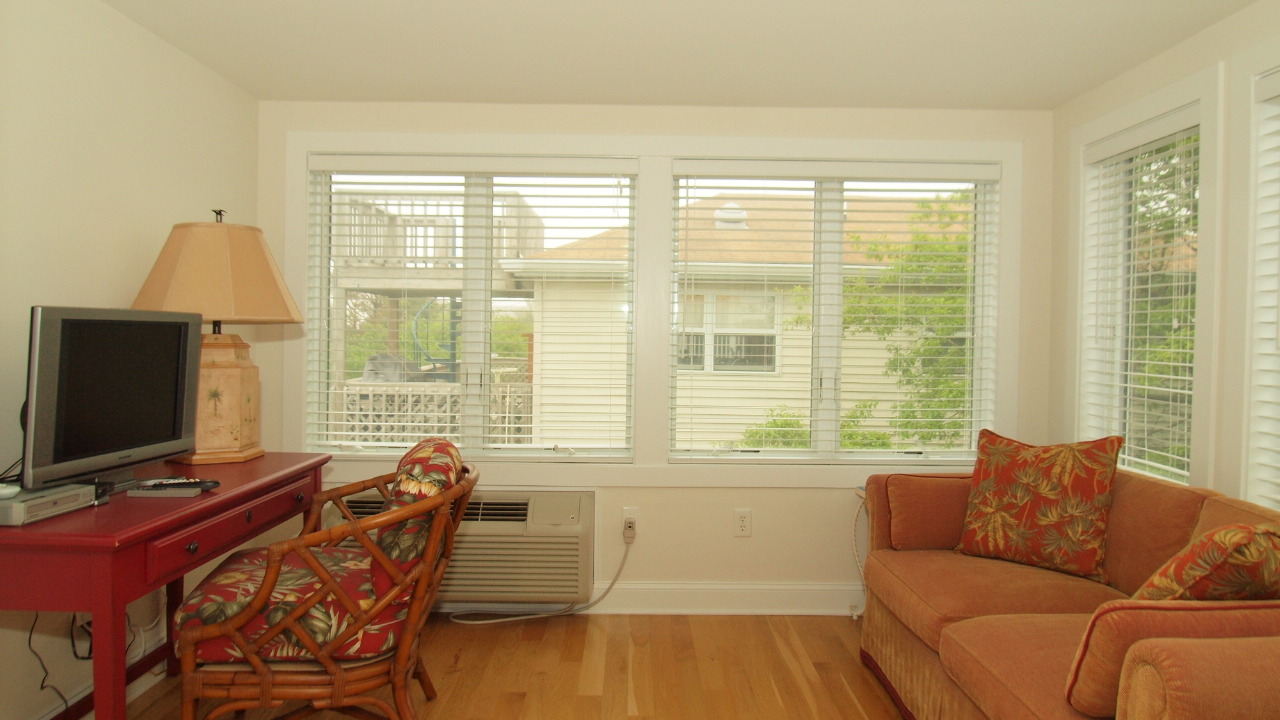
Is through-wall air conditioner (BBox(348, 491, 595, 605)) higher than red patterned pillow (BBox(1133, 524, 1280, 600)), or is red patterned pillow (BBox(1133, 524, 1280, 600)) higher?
red patterned pillow (BBox(1133, 524, 1280, 600))

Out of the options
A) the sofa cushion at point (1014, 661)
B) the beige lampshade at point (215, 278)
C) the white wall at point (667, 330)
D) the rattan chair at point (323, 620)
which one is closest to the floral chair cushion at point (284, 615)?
the rattan chair at point (323, 620)

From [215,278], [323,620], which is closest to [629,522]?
[323,620]

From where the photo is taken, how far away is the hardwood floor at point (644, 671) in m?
2.38

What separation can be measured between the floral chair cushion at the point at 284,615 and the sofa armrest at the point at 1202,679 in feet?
5.75

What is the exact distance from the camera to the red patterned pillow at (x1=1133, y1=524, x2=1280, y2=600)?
4.71 ft

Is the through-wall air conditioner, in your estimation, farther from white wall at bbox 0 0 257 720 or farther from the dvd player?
the dvd player

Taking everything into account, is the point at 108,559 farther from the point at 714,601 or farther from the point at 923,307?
the point at 923,307

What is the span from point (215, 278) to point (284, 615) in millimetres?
1175

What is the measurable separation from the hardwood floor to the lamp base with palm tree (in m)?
0.84

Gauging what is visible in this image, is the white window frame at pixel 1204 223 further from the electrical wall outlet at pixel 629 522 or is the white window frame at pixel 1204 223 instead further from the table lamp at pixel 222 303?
the table lamp at pixel 222 303

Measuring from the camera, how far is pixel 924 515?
268cm

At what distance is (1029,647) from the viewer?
1.78 meters

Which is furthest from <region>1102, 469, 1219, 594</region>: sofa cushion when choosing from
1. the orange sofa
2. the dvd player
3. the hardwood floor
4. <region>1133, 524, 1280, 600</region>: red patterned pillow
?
the dvd player

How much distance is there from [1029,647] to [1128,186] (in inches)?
81.1
